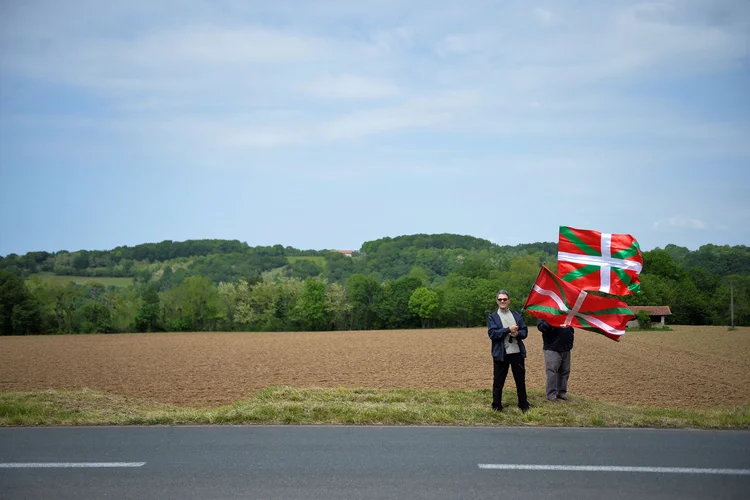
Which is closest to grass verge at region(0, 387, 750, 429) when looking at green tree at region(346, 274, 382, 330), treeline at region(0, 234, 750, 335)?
treeline at region(0, 234, 750, 335)

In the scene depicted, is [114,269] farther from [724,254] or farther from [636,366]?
[636,366]

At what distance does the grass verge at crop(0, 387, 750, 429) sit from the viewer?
30.8 ft

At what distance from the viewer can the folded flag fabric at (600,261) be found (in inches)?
423

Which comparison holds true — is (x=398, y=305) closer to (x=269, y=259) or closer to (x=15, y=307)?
(x=15, y=307)

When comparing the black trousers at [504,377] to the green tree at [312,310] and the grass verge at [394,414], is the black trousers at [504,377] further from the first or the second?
the green tree at [312,310]

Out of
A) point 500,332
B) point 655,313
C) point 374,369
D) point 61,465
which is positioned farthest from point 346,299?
point 61,465

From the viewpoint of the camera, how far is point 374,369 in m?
34.1

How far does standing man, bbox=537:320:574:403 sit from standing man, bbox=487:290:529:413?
1024 mm

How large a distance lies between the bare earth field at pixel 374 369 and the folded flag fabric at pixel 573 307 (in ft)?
34.6

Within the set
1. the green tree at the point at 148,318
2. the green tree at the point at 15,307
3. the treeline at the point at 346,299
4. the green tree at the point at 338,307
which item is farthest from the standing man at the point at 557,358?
the green tree at the point at 148,318

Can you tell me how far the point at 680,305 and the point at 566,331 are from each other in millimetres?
76315

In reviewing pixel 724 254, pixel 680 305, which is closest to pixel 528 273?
pixel 680 305

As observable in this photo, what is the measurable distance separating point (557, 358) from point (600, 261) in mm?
1856

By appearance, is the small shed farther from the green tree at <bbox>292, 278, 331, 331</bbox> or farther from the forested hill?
the green tree at <bbox>292, 278, 331, 331</bbox>
